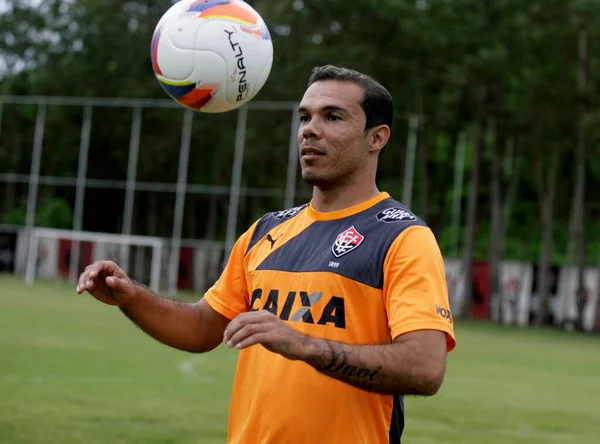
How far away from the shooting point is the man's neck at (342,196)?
434 cm

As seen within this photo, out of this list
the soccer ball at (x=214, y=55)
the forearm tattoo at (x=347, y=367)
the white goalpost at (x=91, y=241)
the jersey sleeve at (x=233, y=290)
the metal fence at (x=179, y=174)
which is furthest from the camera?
the white goalpost at (x=91, y=241)

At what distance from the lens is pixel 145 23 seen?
167ft

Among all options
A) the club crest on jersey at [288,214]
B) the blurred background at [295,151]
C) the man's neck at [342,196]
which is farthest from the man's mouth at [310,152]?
the blurred background at [295,151]

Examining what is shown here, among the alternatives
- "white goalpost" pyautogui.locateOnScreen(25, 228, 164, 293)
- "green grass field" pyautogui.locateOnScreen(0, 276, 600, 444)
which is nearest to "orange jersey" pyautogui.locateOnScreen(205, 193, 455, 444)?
"green grass field" pyautogui.locateOnScreen(0, 276, 600, 444)

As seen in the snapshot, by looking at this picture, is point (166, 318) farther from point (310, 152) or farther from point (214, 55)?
point (214, 55)

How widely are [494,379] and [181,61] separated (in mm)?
12708

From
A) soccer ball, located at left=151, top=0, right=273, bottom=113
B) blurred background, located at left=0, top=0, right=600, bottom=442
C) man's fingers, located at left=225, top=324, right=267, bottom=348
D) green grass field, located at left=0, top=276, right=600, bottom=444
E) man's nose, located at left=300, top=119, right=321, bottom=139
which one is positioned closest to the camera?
man's fingers, located at left=225, top=324, right=267, bottom=348

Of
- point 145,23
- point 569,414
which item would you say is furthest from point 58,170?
point 569,414

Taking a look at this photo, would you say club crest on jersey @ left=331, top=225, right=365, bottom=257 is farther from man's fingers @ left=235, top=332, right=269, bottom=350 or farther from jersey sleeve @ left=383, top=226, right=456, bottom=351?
man's fingers @ left=235, top=332, right=269, bottom=350

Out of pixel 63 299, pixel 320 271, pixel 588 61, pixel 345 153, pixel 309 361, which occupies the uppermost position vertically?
pixel 588 61

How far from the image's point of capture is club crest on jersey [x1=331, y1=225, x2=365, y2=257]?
4117 mm

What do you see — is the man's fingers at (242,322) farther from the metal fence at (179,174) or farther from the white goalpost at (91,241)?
the white goalpost at (91,241)

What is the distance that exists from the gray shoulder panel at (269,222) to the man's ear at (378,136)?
0.44m

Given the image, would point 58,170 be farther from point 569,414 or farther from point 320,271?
point 320,271
